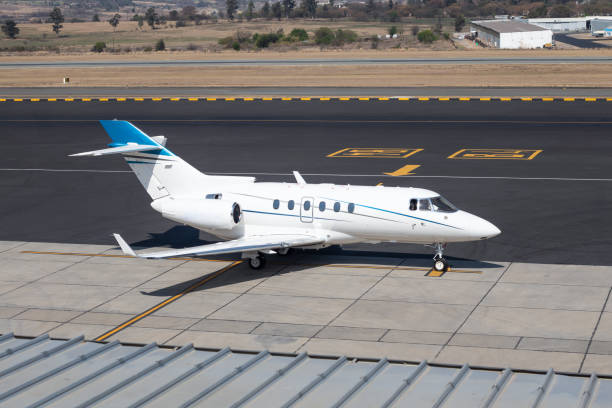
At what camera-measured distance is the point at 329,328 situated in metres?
23.8

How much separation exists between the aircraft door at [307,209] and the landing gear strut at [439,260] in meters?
4.36

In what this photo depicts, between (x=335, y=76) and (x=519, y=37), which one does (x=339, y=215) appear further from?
(x=519, y=37)

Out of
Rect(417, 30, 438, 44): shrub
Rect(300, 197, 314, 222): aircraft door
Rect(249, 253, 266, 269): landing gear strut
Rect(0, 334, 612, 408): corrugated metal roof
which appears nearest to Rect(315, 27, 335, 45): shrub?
Rect(417, 30, 438, 44): shrub

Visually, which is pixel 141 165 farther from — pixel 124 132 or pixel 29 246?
pixel 29 246

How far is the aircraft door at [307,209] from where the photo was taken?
2872 cm

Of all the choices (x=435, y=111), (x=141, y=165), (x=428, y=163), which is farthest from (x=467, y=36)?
(x=141, y=165)

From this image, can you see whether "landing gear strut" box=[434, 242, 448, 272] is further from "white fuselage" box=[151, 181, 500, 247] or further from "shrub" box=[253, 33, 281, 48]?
"shrub" box=[253, 33, 281, 48]

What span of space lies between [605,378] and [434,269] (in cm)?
1342

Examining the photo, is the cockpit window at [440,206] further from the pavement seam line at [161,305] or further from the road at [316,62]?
the road at [316,62]

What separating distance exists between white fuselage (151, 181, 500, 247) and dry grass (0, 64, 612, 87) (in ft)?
194

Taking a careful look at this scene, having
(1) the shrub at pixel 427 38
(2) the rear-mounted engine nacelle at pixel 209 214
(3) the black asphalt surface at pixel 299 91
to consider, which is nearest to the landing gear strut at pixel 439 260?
(2) the rear-mounted engine nacelle at pixel 209 214

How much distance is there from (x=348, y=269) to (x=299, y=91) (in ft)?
184

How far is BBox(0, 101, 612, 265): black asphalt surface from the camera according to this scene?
3422cm

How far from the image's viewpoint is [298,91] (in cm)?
8406
